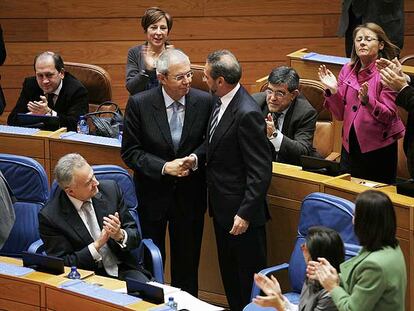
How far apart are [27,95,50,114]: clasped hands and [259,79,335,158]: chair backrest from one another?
50.5 inches

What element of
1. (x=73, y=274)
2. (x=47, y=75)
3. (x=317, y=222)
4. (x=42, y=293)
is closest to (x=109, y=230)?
(x=73, y=274)

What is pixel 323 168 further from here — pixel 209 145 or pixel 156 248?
pixel 156 248

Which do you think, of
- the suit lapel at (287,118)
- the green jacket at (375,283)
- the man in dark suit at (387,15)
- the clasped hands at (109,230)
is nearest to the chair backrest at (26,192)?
the clasped hands at (109,230)

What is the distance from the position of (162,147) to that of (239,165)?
42 centimetres

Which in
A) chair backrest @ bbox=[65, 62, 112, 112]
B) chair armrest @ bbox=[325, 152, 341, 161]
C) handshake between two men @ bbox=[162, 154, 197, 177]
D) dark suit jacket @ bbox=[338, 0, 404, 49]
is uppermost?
dark suit jacket @ bbox=[338, 0, 404, 49]

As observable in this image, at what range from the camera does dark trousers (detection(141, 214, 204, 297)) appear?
5105 mm

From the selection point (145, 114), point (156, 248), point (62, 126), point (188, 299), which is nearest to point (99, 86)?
point (62, 126)

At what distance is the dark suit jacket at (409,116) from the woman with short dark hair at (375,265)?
1231mm

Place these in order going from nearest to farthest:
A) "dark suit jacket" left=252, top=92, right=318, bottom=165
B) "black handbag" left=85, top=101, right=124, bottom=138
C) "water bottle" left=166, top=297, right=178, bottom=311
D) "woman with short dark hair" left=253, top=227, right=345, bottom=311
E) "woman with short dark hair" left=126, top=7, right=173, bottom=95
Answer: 1. "woman with short dark hair" left=253, top=227, right=345, bottom=311
2. "water bottle" left=166, top=297, right=178, bottom=311
3. "dark suit jacket" left=252, top=92, right=318, bottom=165
4. "black handbag" left=85, top=101, right=124, bottom=138
5. "woman with short dark hair" left=126, top=7, right=173, bottom=95

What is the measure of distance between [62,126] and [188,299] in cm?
224

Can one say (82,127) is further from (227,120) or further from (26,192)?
(227,120)

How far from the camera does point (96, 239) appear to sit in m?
4.65

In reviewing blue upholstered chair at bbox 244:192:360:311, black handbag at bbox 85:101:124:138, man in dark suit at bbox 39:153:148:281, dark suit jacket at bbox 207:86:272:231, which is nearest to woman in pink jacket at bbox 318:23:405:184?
dark suit jacket at bbox 207:86:272:231

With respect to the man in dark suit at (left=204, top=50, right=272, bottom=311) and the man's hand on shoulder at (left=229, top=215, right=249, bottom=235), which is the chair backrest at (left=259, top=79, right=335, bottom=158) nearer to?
the man in dark suit at (left=204, top=50, right=272, bottom=311)
